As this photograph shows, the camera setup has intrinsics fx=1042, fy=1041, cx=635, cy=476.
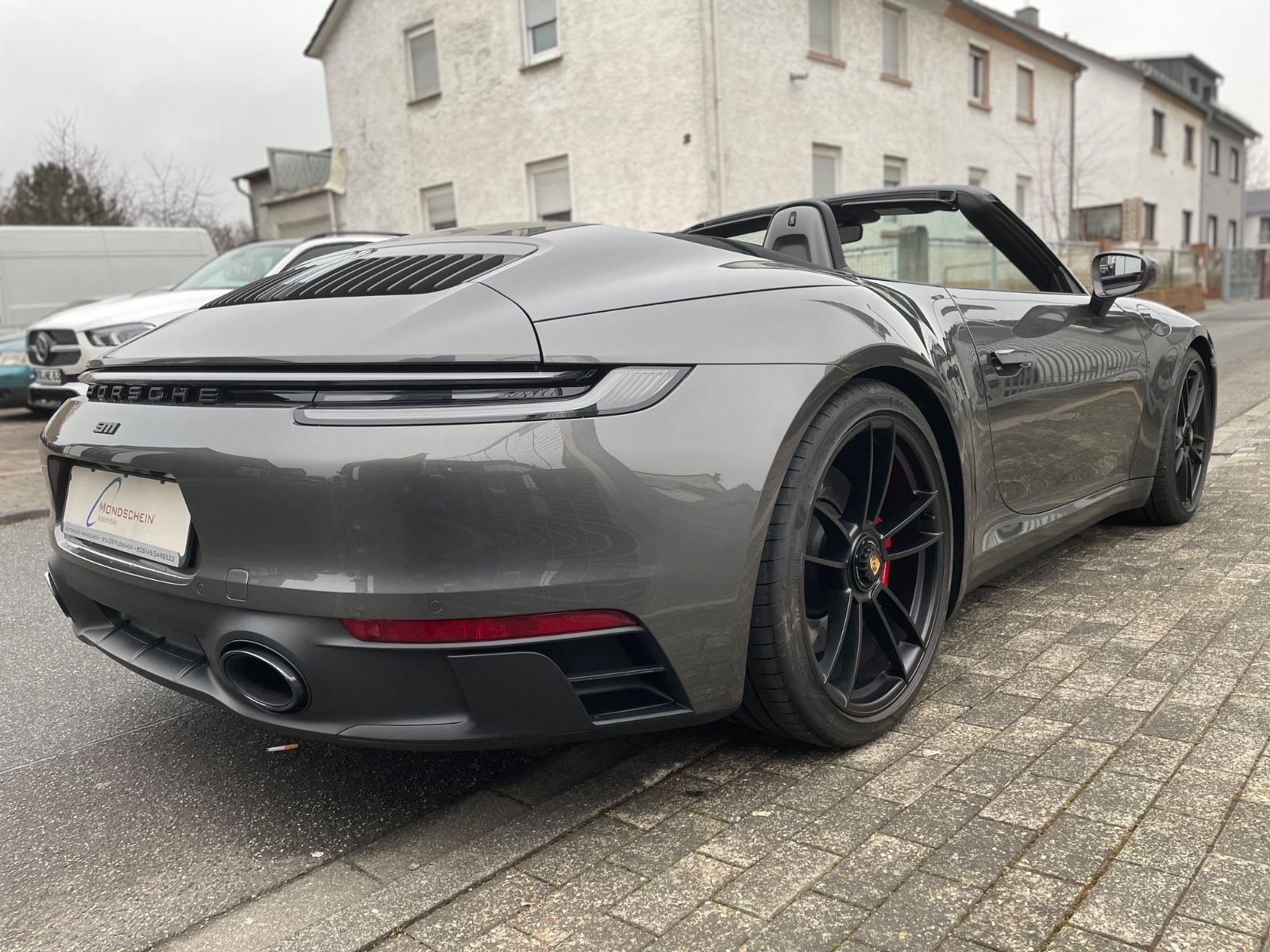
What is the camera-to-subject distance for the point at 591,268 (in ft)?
6.51

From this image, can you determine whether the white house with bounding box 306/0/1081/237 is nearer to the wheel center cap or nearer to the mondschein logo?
the wheel center cap

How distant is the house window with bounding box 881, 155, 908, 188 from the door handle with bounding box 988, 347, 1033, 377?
1586 centimetres

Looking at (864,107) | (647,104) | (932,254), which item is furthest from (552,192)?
(932,254)

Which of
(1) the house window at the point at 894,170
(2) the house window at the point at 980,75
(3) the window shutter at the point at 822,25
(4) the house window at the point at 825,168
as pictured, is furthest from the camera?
(2) the house window at the point at 980,75

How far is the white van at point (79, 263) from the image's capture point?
12.1 meters

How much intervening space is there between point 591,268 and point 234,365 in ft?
2.21

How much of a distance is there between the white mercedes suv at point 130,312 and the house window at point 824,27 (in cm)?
998

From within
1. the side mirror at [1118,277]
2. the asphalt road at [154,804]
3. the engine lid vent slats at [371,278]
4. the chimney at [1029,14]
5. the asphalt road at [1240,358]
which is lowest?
the asphalt road at [1240,358]

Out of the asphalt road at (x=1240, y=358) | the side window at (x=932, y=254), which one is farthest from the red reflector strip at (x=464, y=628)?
the asphalt road at (x=1240, y=358)

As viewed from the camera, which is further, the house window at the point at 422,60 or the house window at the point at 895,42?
the house window at the point at 895,42

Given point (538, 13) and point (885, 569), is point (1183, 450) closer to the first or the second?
point (885, 569)

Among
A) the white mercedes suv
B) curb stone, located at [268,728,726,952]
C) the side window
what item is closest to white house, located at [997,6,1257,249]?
the side window

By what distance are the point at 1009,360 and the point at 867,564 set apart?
874mm

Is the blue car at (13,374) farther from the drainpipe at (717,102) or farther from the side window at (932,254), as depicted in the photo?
the drainpipe at (717,102)
